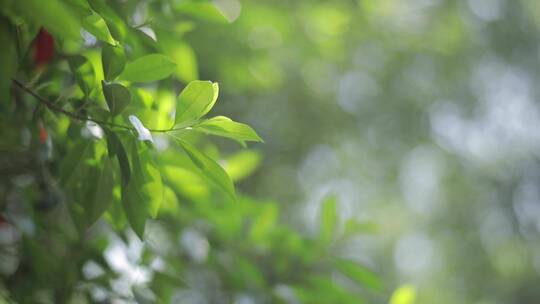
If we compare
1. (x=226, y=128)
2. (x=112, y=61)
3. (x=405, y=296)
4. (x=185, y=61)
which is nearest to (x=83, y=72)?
(x=112, y=61)

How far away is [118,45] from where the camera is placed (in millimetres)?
532

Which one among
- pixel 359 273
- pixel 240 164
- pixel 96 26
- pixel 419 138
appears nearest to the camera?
pixel 96 26

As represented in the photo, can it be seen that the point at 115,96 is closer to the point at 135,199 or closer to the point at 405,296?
the point at 135,199

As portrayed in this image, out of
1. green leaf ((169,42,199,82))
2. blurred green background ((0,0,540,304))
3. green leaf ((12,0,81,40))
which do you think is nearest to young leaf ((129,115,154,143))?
green leaf ((12,0,81,40))

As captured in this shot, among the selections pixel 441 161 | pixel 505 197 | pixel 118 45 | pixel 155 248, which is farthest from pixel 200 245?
pixel 505 197

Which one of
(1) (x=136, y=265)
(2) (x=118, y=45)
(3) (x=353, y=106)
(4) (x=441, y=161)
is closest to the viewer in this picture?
(2) (x=118, y=45)

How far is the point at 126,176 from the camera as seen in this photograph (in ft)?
1.67

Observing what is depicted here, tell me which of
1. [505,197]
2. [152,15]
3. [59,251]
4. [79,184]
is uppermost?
[505,197]

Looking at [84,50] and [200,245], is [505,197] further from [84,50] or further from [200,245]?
[84,50]

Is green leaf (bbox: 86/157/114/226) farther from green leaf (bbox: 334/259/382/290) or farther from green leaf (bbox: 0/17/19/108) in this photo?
green leaf (bbox: 334/259/382/290)

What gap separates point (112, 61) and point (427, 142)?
2.66 metres

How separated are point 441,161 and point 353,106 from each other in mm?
624

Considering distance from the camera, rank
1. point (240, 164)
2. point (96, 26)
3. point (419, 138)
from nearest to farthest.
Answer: point (96, 26) → point (240, 164) → point (419, 138)

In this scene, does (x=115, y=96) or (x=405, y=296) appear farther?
(x=405, y=296)
